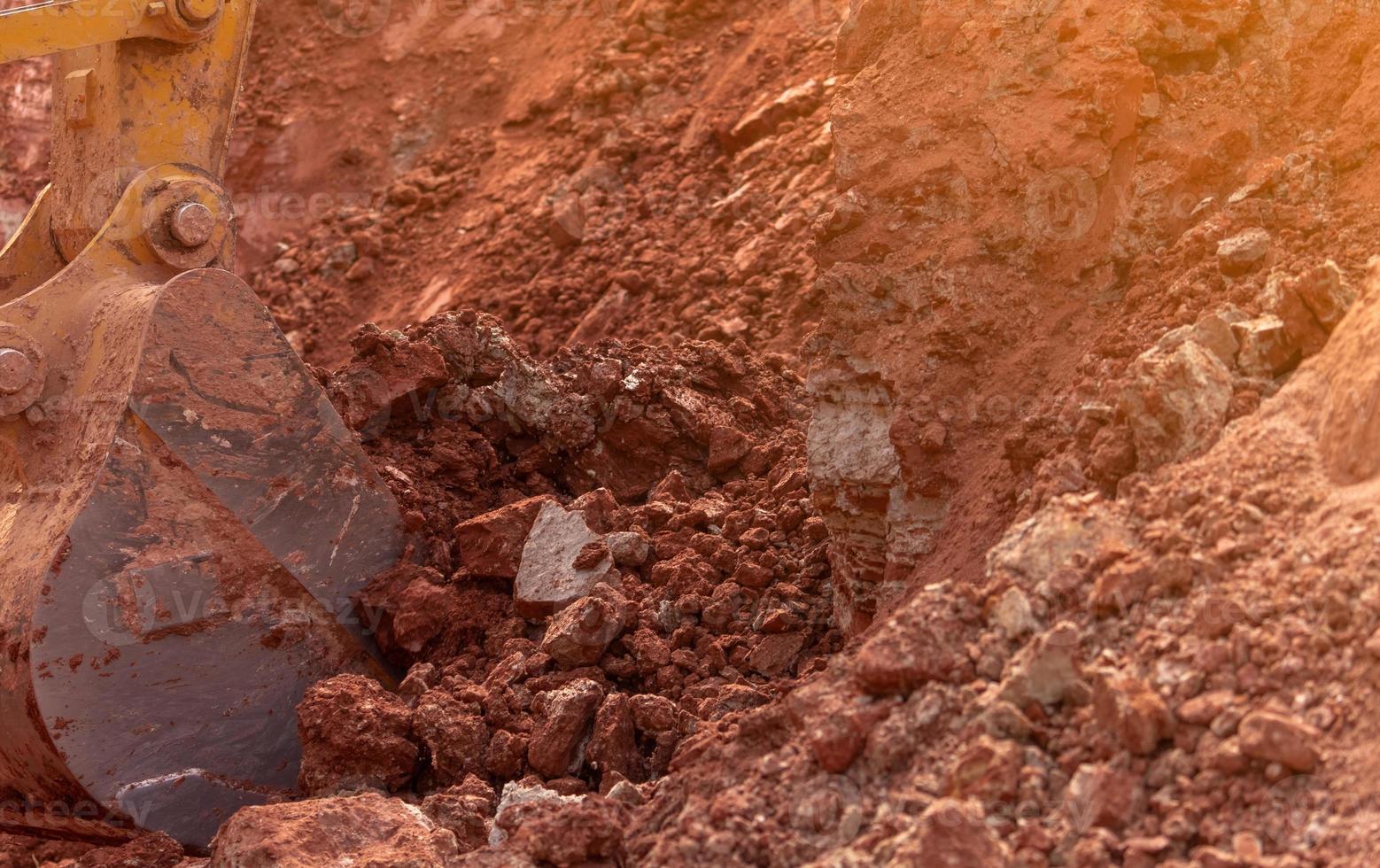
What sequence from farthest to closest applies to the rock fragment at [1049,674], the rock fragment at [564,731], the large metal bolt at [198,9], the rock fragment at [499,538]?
the rock fragment at [499,538] < the large metal bolt at [198,9] < the rock fragment at [564,731] < the rock fragment at [1049,674]

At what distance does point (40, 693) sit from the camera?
3.96 metres

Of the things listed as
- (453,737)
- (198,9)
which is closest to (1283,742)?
(453,737)

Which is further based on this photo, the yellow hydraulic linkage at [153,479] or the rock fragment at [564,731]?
the yellow hydraulic linkage at [153,479]

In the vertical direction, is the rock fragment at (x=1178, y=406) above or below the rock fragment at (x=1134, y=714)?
above

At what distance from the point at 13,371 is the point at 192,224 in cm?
71

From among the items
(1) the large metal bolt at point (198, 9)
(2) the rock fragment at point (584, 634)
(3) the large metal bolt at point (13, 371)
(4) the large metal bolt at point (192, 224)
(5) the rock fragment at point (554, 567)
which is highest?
(1) the large metal bolt at point (198, 9)

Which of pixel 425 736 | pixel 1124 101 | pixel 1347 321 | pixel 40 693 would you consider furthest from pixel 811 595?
pixel 40 693

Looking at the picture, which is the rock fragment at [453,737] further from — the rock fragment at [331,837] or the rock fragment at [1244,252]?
the rock fragment at [1244,252]

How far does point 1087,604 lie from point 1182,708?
0.30 metres

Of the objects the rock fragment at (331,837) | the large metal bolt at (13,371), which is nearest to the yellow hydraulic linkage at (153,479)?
the large metal bolt at (13,371)

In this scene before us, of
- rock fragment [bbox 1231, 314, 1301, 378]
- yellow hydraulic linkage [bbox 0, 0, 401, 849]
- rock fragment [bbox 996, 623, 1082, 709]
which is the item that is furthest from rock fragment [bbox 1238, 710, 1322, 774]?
yellow hydraulic linkage [bbox 0, 0, 401, 849]

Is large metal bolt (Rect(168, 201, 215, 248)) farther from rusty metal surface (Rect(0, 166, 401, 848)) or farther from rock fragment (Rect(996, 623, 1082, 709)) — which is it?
rock fragment (Rect(996, 623, 1082, 709))

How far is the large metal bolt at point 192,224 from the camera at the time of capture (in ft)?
14.6

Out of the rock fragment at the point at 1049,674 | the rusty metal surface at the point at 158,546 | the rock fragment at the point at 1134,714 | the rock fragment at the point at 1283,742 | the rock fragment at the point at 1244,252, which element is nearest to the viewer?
the rock fragment at the point at 1283,742
